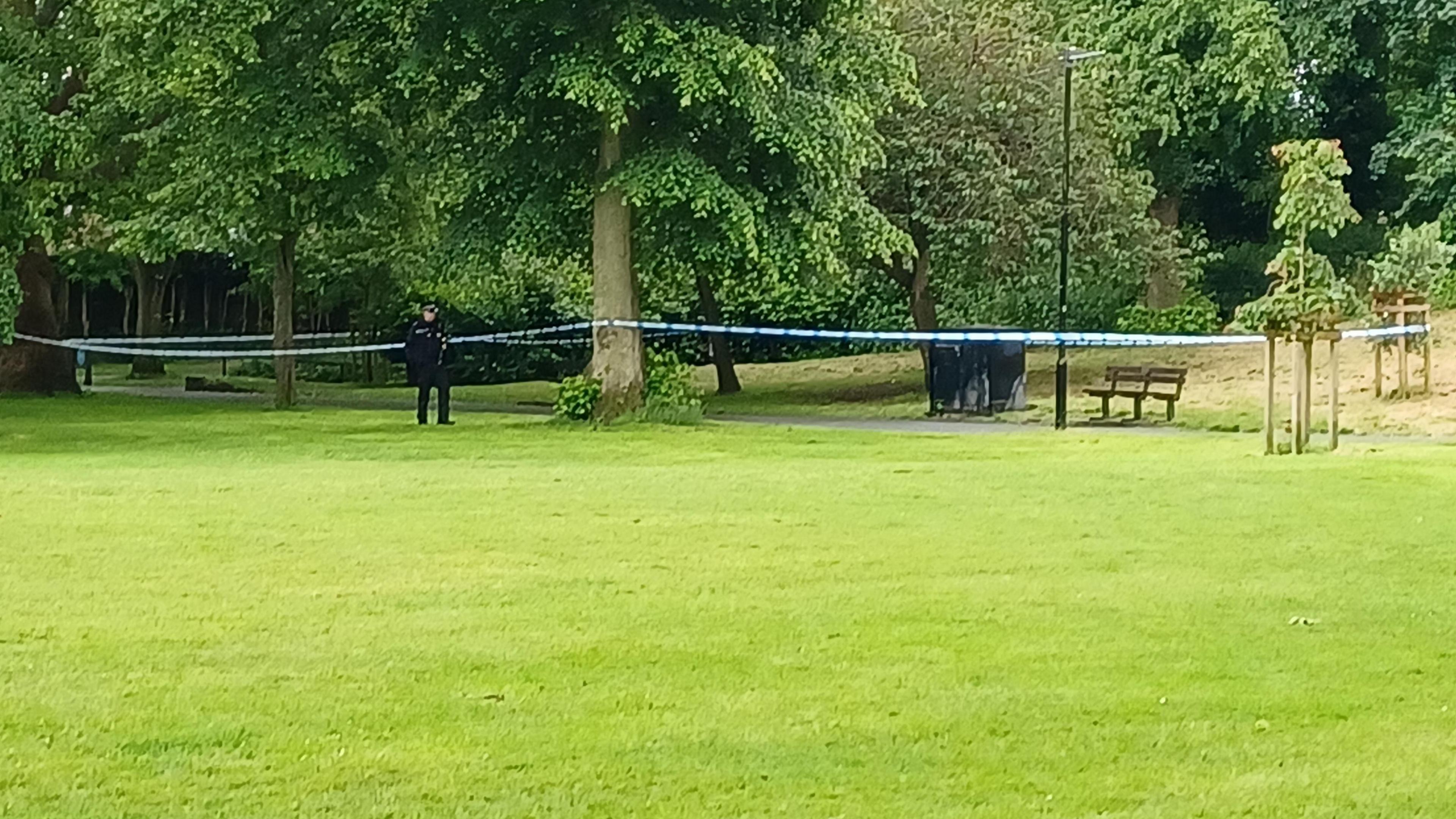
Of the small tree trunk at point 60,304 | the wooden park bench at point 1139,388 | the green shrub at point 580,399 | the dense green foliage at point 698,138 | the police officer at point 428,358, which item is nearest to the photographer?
the dense green foliage at point 698,138

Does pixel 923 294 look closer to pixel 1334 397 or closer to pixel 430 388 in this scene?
pixel 430 388

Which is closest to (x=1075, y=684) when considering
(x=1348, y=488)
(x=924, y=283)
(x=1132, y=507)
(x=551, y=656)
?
(x=551, y=656)

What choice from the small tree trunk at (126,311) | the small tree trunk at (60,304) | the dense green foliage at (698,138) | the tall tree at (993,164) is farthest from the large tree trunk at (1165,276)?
the small tree trunk at (126,311)

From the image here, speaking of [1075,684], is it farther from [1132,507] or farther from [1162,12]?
[1162,12]

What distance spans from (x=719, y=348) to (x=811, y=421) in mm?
8271

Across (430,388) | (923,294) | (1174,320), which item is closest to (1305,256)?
(430,388)

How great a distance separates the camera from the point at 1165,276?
136 ft

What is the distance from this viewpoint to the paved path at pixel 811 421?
26.7m

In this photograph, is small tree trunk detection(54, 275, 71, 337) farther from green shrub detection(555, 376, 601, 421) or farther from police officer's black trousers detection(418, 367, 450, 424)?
green shrub detection(555, 376, 601, 421)

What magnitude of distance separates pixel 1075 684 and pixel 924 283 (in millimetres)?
30423

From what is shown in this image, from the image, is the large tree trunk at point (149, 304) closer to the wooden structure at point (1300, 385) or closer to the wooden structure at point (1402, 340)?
the wooden structure at point (1402, 340)

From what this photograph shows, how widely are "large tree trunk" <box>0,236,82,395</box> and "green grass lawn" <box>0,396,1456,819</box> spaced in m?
21.3

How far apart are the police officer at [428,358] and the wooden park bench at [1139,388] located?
931cm

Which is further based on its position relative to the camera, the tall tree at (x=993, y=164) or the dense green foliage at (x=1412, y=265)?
the tall tree at (x=993, y=164)
